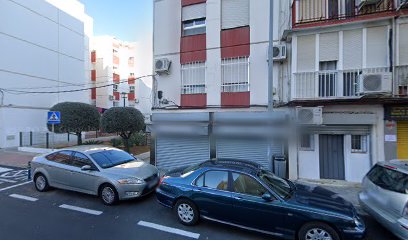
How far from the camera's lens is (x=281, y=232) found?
159 inches

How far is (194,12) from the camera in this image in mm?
9961

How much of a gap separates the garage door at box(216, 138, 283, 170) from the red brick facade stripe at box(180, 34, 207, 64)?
355 cm

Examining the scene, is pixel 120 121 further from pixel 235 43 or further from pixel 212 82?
pixel 235 43

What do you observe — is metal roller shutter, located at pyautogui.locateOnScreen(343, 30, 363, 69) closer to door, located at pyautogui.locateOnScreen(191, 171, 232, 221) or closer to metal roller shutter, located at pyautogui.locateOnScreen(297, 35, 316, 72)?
metal roller shutter, located at pyautogui.locateOnScreen(297, 35, 316, 72)

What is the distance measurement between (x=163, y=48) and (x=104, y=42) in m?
27.0

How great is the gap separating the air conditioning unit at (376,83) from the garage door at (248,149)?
3164 millimetres

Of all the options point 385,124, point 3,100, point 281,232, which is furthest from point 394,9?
point 3,100

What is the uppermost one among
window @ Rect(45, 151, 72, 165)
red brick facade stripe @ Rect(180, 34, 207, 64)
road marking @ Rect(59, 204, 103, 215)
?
red brick facade stripe @ Rect(180, 34, 207, 64)

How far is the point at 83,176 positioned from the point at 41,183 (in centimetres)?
175

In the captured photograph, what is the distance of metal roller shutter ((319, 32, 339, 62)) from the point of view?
7.75 metres

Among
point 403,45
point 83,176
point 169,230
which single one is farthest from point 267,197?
point 403,45

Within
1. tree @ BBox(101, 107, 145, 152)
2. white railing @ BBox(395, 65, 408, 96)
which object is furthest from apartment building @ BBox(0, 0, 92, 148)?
white railing @ BBox(395, 65, 408, 96)

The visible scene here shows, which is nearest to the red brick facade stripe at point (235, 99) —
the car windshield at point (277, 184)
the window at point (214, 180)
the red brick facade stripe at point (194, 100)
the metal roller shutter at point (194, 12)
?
the red brick facade stripe at point (194, 100)

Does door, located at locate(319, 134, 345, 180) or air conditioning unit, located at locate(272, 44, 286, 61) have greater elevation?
air conditioning unit, located at locate(272, 44, 286, 61)
